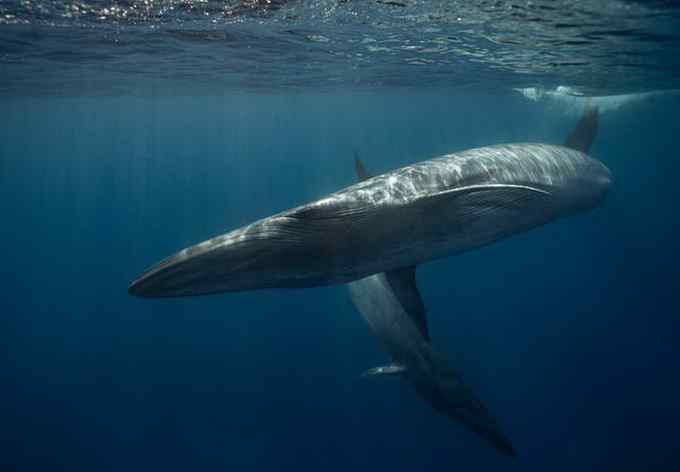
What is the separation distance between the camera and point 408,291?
5359 mm

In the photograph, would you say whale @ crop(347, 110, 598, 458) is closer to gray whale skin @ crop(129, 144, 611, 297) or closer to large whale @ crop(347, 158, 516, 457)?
large whale @ crop(347, 158, 516, 457)

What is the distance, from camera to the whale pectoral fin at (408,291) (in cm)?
520

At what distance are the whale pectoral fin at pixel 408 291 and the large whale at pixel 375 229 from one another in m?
0.24

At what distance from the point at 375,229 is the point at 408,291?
1557 mm

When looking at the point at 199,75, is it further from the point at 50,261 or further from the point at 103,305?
the point at 50,261

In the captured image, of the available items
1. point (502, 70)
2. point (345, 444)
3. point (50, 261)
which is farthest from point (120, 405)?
point (50, 261)

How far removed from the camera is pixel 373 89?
3091 cm

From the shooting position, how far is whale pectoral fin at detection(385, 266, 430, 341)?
5203 mm

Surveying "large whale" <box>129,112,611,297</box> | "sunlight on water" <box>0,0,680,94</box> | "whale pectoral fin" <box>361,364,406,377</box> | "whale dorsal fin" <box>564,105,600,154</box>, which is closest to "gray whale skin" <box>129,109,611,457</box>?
"large whale" <box>129,112,611,297</box>

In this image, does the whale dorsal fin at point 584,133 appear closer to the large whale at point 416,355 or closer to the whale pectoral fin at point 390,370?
the large whale at point 416,355

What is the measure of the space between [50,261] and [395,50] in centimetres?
4222

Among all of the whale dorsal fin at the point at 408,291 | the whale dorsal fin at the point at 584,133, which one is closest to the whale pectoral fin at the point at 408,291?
the whale dorsal fin at the point at 408,291

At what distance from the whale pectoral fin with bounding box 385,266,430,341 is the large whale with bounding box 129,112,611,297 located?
24 cm

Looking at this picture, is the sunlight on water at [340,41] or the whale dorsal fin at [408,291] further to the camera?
the sunlight on water at [340,41]
